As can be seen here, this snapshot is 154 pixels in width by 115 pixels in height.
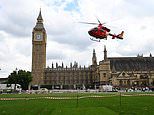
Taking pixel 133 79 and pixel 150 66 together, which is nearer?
pixel 133 79

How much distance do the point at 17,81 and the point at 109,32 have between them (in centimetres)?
8938

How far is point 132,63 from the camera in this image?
175 metres

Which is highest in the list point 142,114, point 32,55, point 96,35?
point 32,55

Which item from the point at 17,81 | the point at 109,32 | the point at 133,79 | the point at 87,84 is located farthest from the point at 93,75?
the point at 109,32

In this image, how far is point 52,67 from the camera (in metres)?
185

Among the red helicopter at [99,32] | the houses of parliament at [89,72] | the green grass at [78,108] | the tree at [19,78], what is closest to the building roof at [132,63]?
the houses of parliament at [89,72]

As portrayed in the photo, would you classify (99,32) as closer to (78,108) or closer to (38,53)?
(78,108)

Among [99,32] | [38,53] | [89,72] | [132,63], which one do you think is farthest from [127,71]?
[99,32]

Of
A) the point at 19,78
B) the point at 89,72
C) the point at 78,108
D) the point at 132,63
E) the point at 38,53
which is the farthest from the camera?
the point at 89,72

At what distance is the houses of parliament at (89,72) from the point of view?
158488 mm

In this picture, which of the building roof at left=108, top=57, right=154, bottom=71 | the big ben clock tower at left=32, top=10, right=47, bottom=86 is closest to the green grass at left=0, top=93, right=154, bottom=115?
the big ben clock tower at left=32, top=10, right=47, bottom=86

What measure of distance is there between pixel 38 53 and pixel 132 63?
5386 centimetres

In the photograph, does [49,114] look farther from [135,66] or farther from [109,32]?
[135,66]

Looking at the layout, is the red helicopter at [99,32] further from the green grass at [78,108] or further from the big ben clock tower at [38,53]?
the big ben clock tower at [38,53]
